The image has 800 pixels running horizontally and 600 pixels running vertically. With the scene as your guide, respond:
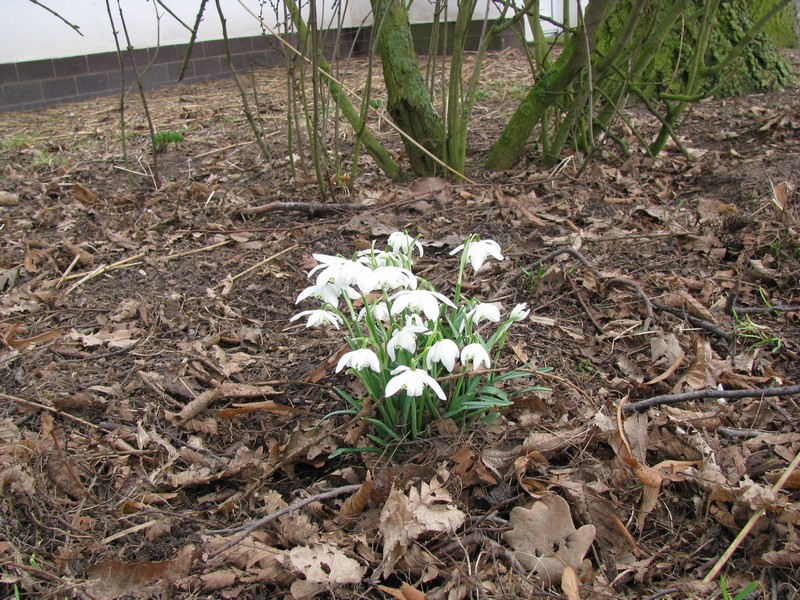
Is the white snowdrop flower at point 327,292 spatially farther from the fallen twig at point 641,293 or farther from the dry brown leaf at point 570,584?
the fallen twig at point 641,293

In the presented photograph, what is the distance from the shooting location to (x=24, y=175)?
4723mm

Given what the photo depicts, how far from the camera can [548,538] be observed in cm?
167

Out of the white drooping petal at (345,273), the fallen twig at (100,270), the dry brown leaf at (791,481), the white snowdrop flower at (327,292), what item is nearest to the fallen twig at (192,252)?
the fallen twig at (100,270)

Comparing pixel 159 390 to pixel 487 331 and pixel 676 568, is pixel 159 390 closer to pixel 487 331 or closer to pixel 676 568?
pixel 487 331

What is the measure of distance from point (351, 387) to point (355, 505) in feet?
1.96

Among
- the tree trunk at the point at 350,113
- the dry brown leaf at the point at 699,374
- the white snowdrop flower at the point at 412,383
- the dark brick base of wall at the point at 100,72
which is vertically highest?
the dark brick base of wall at the point at 100,72

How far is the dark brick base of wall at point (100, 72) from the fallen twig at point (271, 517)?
5.78 meters

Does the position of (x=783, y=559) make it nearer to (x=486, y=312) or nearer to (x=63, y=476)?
(x=486, y=312)

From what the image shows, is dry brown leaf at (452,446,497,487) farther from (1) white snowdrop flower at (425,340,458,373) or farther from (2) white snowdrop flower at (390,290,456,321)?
(2) white snowdrop flower at (390,290,456,321)

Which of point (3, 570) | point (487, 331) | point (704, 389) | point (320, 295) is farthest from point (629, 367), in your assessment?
point (3, 570)

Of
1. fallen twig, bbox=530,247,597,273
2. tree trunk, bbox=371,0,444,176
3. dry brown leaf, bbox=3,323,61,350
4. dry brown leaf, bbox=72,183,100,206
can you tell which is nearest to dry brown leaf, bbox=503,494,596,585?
fallen twig, bbox=530,247,597,273

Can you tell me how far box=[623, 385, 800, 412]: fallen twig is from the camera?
202cm

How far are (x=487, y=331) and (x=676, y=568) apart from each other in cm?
117

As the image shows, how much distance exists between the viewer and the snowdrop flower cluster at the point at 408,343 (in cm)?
171
